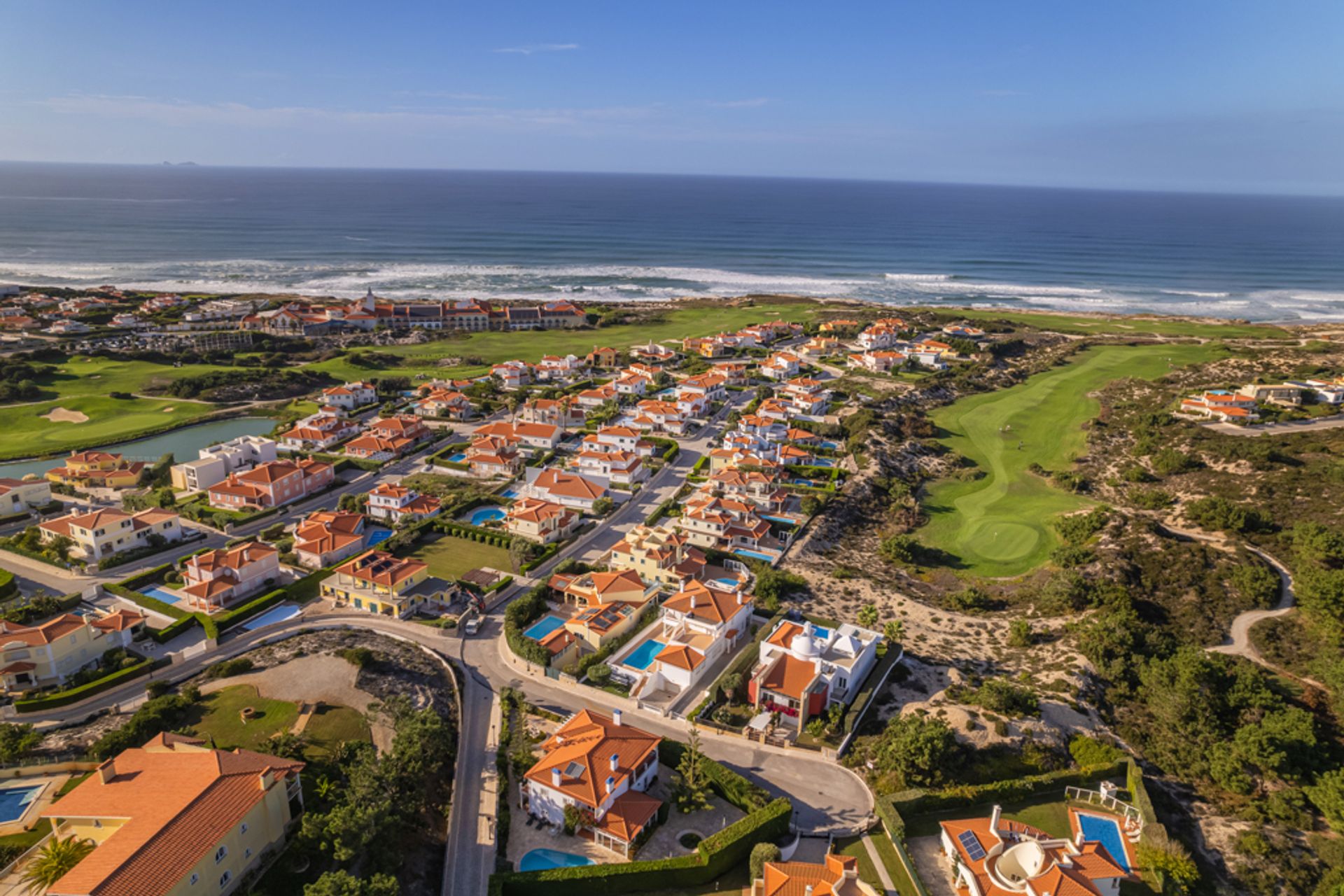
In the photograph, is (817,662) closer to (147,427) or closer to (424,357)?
(147,427)

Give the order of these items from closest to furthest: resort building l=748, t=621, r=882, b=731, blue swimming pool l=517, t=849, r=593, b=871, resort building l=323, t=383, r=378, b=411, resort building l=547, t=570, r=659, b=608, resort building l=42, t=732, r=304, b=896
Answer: resort building l=42, t=732, r=304, b=896 → blue swimming pool l=517, t=849, r=593, b=871 → resort building l=748, t=621, r=882, b=731 → resort building l=547, t=570, r=659, b=608 → resort building l=323, t=383, r=378, b=411

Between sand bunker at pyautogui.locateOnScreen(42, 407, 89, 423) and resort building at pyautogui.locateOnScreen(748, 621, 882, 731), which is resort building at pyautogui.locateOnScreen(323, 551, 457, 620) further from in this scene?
sand bunker at pyautogui.locateOnScreen(42, 407, 89, 423)

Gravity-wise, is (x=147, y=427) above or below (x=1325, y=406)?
below

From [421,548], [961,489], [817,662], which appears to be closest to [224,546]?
[421,548]

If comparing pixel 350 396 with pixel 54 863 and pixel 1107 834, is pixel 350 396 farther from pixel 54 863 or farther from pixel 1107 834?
pixel 1107 834

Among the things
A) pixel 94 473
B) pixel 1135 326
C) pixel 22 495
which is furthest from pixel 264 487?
pixel 1135 326

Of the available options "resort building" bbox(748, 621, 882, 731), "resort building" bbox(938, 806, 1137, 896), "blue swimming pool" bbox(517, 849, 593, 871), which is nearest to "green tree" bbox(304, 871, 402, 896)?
"blue swimming pool" bbox(517, 849, 593, 871)
